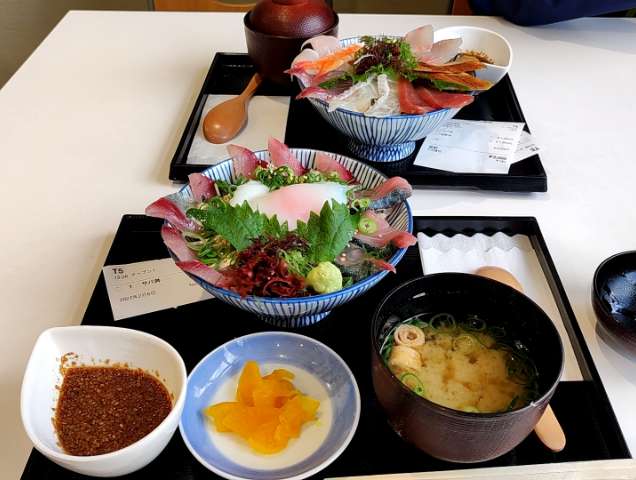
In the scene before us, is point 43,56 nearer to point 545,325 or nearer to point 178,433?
point 178,433

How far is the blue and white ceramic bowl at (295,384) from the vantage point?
76 centimetres

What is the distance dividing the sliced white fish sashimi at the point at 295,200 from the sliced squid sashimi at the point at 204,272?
149 millimetres

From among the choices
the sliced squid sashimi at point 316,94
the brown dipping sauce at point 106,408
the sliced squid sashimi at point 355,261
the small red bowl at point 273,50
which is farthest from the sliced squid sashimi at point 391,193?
the small red bowl at point 273,50

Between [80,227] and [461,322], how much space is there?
0.80 meters

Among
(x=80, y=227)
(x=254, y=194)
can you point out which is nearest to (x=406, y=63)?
(x=254, y=194)

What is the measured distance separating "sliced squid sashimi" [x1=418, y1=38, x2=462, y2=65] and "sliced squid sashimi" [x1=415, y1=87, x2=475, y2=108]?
0.12 meters

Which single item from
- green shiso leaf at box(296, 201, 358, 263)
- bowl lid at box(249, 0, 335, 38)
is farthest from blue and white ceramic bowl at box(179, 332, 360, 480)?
bowl lid at box(249, 0, 335, 38)

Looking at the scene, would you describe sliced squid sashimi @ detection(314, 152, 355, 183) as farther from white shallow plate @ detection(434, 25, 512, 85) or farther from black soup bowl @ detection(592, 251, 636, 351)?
white shallow plate @ detection(434, 25, 512, 85)

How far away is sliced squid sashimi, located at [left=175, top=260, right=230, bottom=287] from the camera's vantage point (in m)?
0.87

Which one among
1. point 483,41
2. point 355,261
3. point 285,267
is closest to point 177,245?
point 285,267

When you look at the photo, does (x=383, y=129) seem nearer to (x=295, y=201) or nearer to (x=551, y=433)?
(x=295, y=201)

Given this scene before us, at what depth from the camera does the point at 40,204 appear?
1263 millimetres

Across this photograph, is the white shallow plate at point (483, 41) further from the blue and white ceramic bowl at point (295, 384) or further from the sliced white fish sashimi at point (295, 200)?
the blue and white ceramic bowl at point (295, 384)

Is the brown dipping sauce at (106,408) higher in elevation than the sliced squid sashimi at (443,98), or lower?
lower
